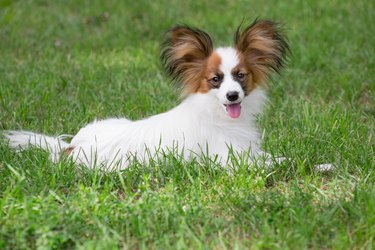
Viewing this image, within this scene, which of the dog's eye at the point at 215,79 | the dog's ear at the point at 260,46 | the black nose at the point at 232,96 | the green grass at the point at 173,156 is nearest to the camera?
the green grass at the point at 173,156

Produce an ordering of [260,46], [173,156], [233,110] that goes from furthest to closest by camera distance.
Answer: [260,46] < [233,110] < [173,156]

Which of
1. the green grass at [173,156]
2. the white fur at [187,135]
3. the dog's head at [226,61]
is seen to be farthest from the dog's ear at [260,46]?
the green grass at [173,156]

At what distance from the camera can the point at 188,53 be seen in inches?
193

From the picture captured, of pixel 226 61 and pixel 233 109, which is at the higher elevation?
pixel 226 61

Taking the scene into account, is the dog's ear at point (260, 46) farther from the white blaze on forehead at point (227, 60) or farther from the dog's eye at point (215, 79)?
the dog's eye at point (215, 79)

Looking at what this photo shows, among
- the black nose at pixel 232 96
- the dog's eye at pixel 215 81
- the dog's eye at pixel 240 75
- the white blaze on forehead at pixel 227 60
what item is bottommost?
the black nose at pixel 232 96

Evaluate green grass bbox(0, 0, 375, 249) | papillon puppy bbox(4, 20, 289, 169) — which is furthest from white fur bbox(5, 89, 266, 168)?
green grass bbox(0, 0, 375, 249)

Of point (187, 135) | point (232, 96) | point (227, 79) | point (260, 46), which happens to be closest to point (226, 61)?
point (227, 79)

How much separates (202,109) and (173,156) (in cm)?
46

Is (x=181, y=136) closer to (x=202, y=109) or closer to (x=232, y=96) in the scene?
(x=202, y=109)

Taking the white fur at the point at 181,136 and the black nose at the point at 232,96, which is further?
the white fur at the point at 181,136

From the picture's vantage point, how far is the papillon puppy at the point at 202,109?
4770 millimetres

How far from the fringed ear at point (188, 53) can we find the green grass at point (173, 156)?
649 millimetres

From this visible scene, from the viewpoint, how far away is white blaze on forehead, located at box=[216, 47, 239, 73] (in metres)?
4.73
